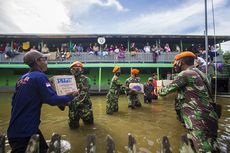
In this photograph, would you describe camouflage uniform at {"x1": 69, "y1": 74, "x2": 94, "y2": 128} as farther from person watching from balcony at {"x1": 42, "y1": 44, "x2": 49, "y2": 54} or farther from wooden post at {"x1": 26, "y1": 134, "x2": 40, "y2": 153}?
person watching from balcony at {"x1": 42, "y1": 44, "x2": 49, "y2": 54}

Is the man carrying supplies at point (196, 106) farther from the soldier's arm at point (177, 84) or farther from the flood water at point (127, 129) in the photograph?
the flood water at point (127, 129)

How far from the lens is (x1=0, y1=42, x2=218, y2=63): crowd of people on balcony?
22.4 metres

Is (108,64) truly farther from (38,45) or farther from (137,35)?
(38,45)

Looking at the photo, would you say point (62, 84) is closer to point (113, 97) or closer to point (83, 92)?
point (83, 92)

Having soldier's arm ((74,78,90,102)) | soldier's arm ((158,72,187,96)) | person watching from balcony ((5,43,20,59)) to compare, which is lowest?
soldier's arm ((74,78,90,102))

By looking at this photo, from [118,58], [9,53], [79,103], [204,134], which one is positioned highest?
[9,53]

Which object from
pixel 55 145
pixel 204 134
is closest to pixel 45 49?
pixel 204 134

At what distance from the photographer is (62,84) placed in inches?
140

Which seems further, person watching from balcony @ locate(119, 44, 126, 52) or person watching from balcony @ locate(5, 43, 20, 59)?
person watching from balcony @ locate(119, 44, 126, 52)

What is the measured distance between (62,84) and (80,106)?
3.83 metres

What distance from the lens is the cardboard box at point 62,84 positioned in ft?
11.4

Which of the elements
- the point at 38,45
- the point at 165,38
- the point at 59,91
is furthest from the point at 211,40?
the point at 59,91

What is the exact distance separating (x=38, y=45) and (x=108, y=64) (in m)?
7.33

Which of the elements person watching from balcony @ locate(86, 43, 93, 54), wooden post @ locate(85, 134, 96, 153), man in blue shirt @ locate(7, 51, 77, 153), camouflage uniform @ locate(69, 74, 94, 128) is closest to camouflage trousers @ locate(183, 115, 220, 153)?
wooden post @ locate(85, 134, 96, 153)
